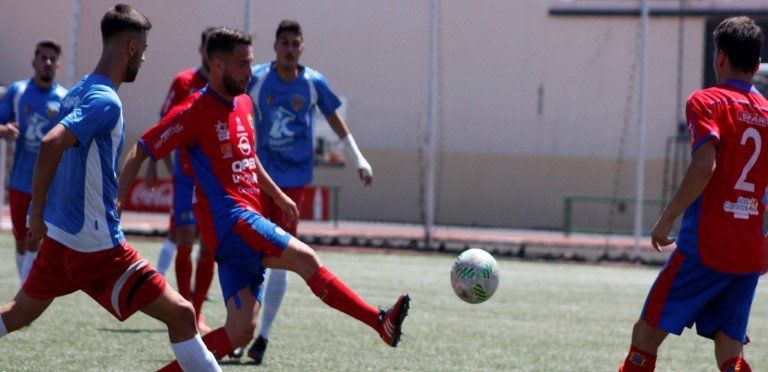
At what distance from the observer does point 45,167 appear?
14.9 feet

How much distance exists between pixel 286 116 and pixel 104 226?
2789 mm

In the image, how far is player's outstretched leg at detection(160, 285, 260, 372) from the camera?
5566mm

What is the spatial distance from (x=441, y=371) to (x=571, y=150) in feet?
57.6

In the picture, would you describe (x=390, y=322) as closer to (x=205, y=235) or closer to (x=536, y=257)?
(x=205, y=235)

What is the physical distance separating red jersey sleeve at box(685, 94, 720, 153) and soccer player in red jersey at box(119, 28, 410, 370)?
5.65ft

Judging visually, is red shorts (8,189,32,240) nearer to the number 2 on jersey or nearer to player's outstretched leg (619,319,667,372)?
player's outstretched leg (619,319,667,372)

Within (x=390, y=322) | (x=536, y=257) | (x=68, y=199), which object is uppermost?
(x=68, y=199)

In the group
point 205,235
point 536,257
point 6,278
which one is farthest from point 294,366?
point 536,257

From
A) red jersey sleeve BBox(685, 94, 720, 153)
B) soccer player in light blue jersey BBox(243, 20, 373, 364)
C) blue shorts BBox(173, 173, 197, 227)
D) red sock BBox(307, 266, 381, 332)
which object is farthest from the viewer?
blue shorts BBox(173, 173, 197, 227)

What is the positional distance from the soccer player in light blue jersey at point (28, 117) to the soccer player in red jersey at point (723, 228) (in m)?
6.03

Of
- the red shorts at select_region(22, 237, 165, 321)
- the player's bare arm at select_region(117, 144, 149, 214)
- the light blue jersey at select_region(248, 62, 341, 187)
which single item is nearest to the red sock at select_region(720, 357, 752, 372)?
the red shorts at select_region(22, 237, 165, 321)

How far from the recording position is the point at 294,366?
22.0 feet

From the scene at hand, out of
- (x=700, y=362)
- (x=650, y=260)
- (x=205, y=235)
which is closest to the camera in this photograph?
(x=205, y=235)

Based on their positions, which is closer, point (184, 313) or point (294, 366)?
point (184, 313)
